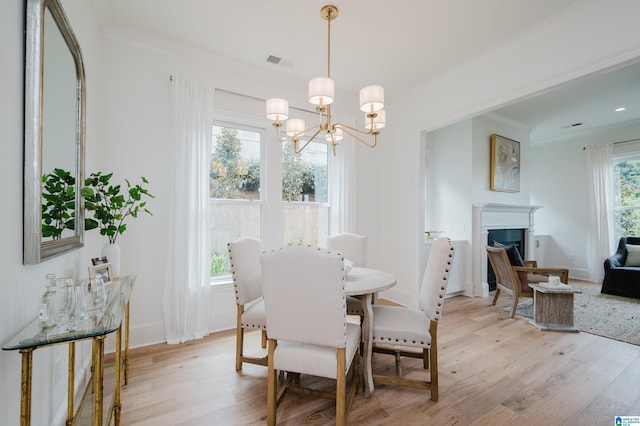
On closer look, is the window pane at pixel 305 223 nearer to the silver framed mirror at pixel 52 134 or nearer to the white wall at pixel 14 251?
the silver framed mirror at pixel 52 134

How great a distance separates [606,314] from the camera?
11.9ft

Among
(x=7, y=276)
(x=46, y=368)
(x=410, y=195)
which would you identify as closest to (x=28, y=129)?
(x=7, y=276)

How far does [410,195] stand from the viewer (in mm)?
3979

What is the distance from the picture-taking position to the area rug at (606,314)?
3046 millimetres

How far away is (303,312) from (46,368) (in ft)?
4.23

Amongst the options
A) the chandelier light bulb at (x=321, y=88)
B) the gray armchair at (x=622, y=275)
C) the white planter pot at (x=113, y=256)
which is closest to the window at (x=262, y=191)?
the white planter pot at (x=113, y=256)

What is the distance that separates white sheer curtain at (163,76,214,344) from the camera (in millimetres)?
2814

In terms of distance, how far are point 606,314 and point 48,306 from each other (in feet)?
17.8

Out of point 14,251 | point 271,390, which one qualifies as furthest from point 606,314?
point 14,251

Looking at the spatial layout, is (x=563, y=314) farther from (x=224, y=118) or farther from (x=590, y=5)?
(x=224, y=118)

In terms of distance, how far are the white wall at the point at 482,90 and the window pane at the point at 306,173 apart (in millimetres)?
697

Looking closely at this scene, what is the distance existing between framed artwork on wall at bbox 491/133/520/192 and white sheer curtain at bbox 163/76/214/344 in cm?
447

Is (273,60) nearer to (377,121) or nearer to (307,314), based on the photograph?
(377,121)

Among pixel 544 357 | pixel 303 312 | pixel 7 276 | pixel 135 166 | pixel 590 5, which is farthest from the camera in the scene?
pixel 135 166
